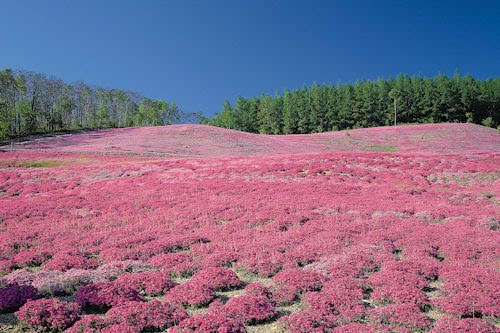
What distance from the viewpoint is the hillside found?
5438cm

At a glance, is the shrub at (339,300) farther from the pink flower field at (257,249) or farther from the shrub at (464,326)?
the shrub at (464,326)

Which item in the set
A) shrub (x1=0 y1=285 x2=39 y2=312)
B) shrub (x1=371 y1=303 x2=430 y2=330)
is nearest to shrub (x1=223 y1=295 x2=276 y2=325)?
shrub (x1=371 y1=303 x2=430 y2=330)

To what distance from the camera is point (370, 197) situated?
64.3 feet

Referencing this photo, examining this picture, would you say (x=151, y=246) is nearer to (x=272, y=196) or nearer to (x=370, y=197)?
(x=272, y=196)

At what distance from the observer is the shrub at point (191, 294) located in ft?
27.0

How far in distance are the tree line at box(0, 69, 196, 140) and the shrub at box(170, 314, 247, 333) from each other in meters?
Result: 72.9

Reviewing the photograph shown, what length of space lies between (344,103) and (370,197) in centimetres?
10587

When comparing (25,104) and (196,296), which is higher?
(25,104)

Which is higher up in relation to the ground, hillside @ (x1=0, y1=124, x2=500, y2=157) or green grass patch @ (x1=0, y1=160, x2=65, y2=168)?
hillside @ (x1=0, y1=124, x2=500, y2=157)

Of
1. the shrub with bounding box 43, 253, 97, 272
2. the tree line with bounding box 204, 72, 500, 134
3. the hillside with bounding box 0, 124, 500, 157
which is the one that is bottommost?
the shrub with bounding box 43, 253, 97, 272

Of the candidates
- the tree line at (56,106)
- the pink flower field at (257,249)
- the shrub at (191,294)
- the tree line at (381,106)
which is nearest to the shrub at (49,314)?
the pink flower field at (257,249)

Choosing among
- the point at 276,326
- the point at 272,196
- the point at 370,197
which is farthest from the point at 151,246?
the point at 370,197

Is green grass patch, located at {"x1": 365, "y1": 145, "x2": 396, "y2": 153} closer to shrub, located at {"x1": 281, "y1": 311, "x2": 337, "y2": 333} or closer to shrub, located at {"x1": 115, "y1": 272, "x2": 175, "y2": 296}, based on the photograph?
shrub, located at {"x1": 115, "y1": 272, "x2": 175, "y2": 296}

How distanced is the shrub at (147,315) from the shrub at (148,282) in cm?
122
